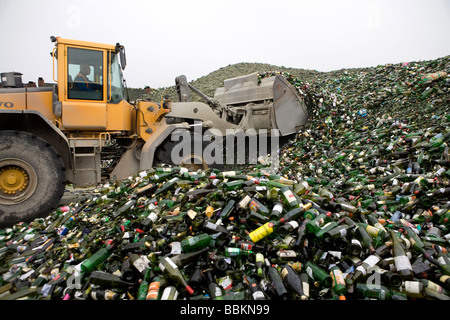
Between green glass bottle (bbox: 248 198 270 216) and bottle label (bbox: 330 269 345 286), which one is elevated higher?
green glass bottle (bbox: 248 198 270 216)

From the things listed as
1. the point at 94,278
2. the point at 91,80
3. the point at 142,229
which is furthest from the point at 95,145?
the point at 94,278

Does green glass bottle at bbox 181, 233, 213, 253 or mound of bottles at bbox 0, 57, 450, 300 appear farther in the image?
green glass bottle at bbox 181, 233, 213, 253

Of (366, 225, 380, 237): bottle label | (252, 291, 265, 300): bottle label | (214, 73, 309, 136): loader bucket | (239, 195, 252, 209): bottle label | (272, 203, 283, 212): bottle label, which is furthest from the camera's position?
(214, 73, 309, 136): loader bucket

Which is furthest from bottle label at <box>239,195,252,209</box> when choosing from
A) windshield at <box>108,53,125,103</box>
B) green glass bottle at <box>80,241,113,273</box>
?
windshield at <box>108,53,125,103</box>

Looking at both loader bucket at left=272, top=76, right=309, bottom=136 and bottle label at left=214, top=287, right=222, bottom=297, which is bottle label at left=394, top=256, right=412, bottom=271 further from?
loader bucket at left=272, top=76, right=309, bottom=136

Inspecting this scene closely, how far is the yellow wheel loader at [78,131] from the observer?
438 cm

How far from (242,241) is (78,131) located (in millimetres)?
4067

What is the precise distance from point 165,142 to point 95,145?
139 centimetres

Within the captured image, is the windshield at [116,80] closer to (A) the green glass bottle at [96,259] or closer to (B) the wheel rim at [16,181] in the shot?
(B) the wheel rim at [16,181]

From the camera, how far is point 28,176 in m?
4.44

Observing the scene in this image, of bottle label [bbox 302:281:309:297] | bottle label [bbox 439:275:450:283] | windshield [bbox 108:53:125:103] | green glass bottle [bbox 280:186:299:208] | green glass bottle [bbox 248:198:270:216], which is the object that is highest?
windshield [bbox 108:53:125:103]

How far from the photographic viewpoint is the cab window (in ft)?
16.2

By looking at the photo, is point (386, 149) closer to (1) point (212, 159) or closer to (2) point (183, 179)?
(1) point (212, 159)

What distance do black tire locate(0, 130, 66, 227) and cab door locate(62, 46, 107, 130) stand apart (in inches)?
27.8
